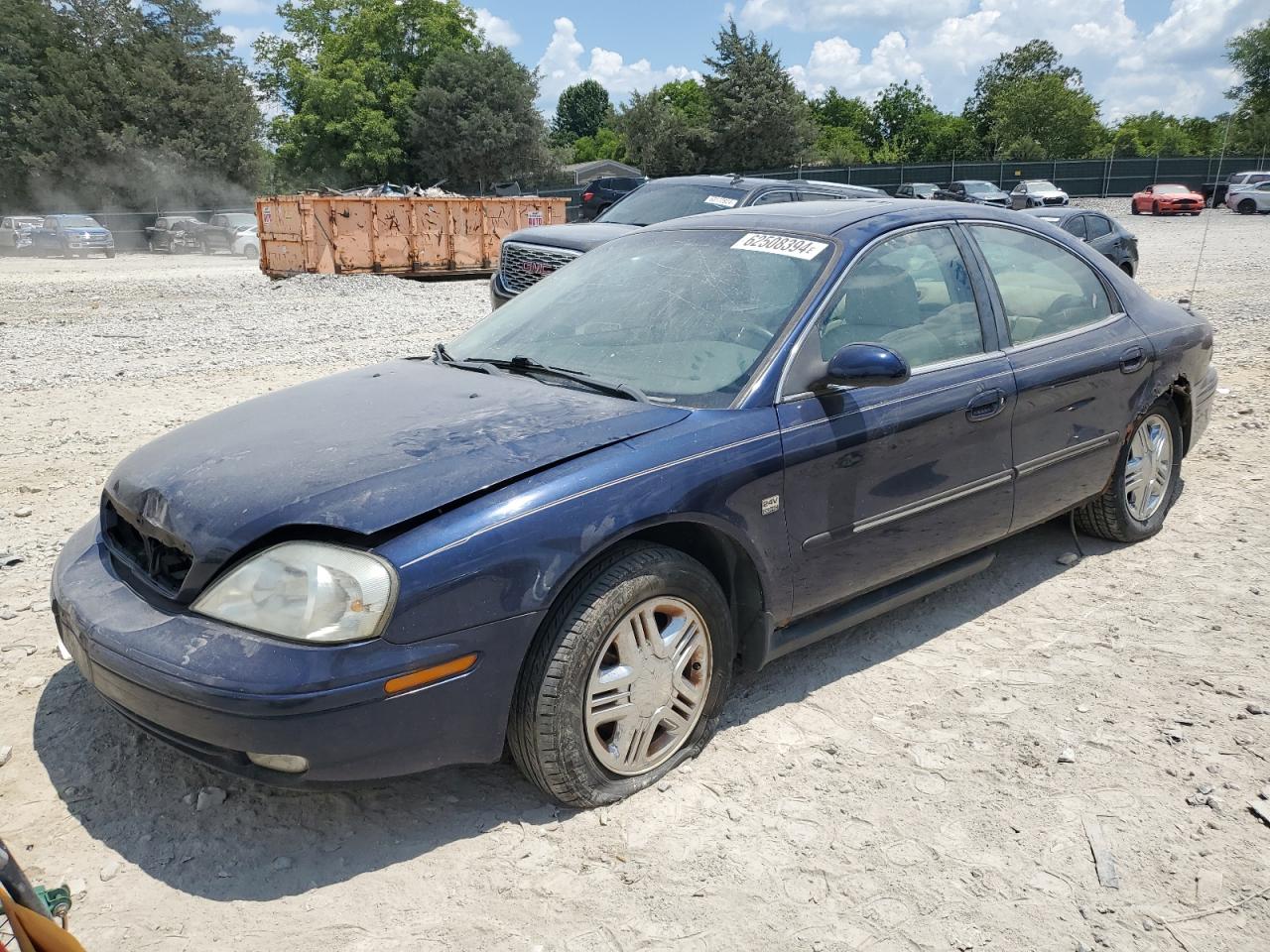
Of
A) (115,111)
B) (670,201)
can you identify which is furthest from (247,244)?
(670,201)

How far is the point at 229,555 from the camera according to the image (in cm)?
256

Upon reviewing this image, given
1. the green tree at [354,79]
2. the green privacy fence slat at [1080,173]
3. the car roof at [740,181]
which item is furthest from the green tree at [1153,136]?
the car roof at [740,181]

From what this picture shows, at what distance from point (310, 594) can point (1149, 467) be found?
3.98 m

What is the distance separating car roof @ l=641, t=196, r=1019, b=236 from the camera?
148 inches

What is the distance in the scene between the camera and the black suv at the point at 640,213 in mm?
10352

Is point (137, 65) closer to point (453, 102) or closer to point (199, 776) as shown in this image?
point (453, 102)

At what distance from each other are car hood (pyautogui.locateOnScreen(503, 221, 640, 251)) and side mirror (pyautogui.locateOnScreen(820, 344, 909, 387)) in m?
7.04

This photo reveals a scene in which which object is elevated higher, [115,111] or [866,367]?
[115,111]

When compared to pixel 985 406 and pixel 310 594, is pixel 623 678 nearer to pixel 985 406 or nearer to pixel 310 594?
pixel 310 594

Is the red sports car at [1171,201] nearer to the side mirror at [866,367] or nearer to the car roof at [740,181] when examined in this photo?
the car roof at [740,181]

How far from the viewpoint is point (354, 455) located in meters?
2.82

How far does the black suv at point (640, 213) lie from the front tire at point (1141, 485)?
234 inches

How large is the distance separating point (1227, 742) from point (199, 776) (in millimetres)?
3152

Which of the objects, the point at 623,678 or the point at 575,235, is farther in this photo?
the point at 575,235
